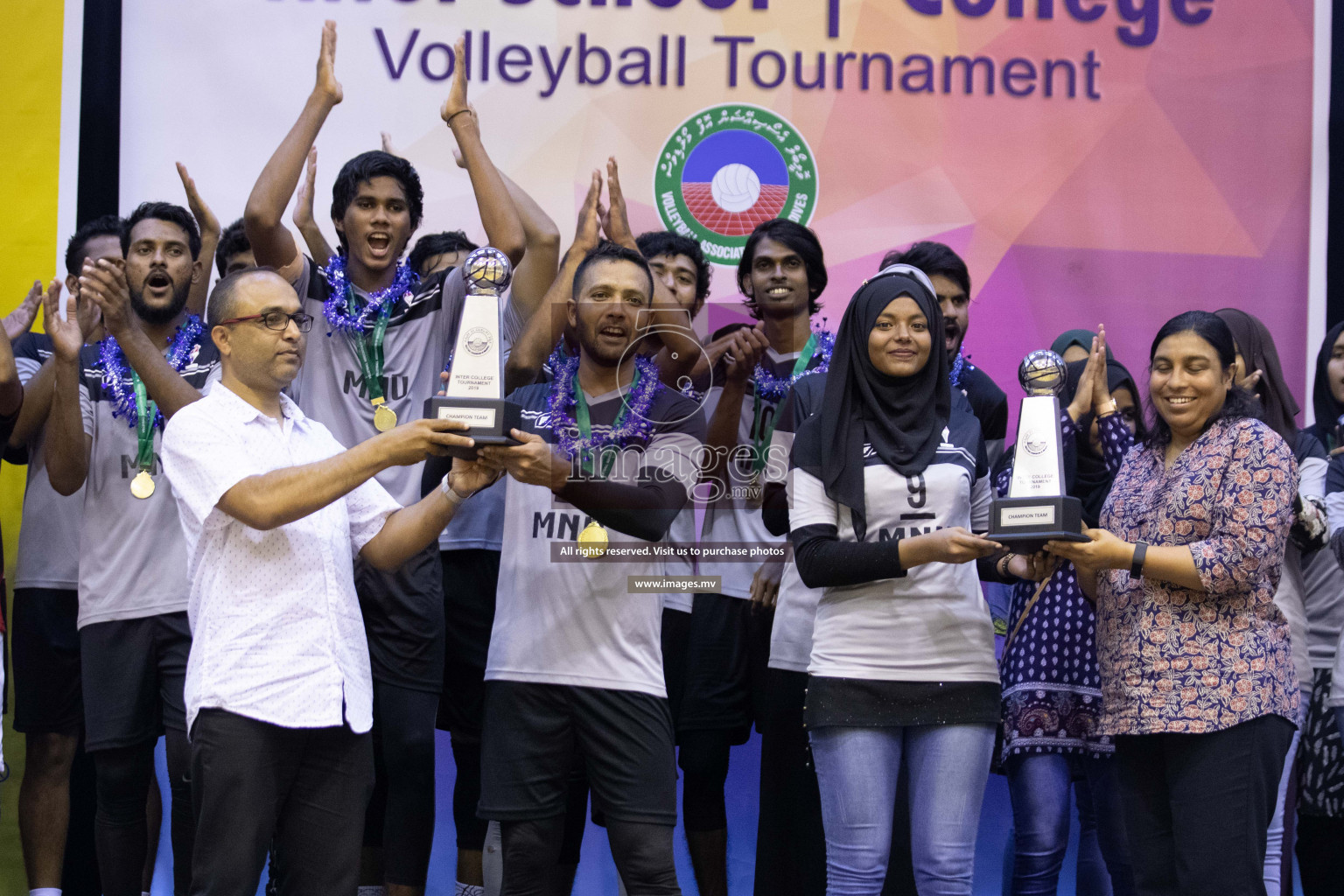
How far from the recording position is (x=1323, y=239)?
4.82 metres

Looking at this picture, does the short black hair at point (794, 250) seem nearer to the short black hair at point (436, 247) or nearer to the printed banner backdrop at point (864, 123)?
the printed banner backdrop at point (864, 123)

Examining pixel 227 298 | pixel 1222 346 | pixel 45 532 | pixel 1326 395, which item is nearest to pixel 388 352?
pixel 227 298

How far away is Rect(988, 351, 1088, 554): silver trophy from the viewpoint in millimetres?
2803

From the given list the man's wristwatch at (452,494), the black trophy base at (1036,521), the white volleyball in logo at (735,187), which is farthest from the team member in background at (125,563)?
the black trophy base at (1036,521)

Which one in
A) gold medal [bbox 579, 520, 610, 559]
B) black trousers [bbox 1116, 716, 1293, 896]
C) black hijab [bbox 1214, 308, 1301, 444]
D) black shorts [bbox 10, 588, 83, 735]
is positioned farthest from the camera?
black shorts [bbox 10, 588, 83, 735]

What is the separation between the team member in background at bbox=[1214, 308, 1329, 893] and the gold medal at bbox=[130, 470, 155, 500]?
292 centimetres

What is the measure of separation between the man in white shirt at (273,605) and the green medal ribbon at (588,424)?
0.95 feet

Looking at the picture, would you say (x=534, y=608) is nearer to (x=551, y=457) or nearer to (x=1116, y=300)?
(x=551, y=457)

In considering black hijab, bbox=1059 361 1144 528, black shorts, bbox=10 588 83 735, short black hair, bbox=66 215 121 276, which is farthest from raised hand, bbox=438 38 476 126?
black hijab, bbox=1059 361 1144 528

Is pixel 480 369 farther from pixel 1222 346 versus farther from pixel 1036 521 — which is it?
pixel 1222 346

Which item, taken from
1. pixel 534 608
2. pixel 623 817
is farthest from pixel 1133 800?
pixel 534 608

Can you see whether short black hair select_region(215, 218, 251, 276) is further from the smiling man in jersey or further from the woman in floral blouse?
the woman in floral blouse

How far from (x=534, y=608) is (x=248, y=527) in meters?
0.71

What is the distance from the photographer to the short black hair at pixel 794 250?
3.98 m
